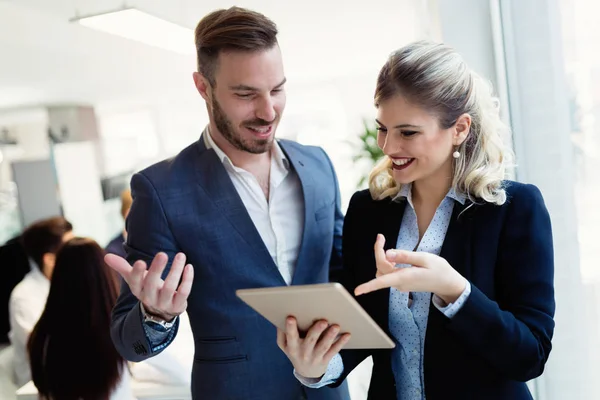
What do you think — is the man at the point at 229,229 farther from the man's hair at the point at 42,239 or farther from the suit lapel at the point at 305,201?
the man's hair at the point at 42,239

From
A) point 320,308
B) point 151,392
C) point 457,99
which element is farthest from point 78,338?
point 457,99

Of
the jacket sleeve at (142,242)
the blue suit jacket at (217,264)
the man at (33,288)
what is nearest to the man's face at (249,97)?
the blue suit jacket at (217,264)

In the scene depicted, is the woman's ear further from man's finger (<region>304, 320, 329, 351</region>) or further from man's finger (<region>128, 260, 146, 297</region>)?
man's finger (<region>128, 260, 146, 297</region>)

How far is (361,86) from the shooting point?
10531 millimetres

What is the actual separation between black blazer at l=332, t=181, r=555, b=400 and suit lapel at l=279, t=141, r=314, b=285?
0.75ft

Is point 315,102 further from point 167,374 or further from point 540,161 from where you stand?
point 540,161

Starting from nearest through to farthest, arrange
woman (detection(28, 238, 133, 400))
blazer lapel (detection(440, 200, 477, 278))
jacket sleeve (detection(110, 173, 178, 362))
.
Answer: blazer lapel (detection(440, 200, 477, 278)) → jacket sleeve (detection(110, 173, 178, 362)) → woman (detection(28, 238, 133, 400))

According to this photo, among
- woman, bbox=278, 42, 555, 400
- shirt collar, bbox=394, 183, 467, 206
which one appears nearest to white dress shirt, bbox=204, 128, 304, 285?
woman, bbox=278, 42, 555, 400

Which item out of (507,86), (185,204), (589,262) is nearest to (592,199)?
(589,262)

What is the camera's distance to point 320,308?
3.36ft

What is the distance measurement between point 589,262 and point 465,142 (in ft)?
2.36

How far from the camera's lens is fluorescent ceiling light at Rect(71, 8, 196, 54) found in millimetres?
3877

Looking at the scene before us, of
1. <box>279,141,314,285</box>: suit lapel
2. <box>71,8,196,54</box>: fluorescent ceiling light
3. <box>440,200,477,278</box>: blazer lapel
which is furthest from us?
<box>71,8,196,54</box>: fluorescent ceiling light

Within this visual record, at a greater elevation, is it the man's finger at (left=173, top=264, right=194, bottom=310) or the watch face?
the man's finger at (left=173, top=264, right=194, bottom=310)
